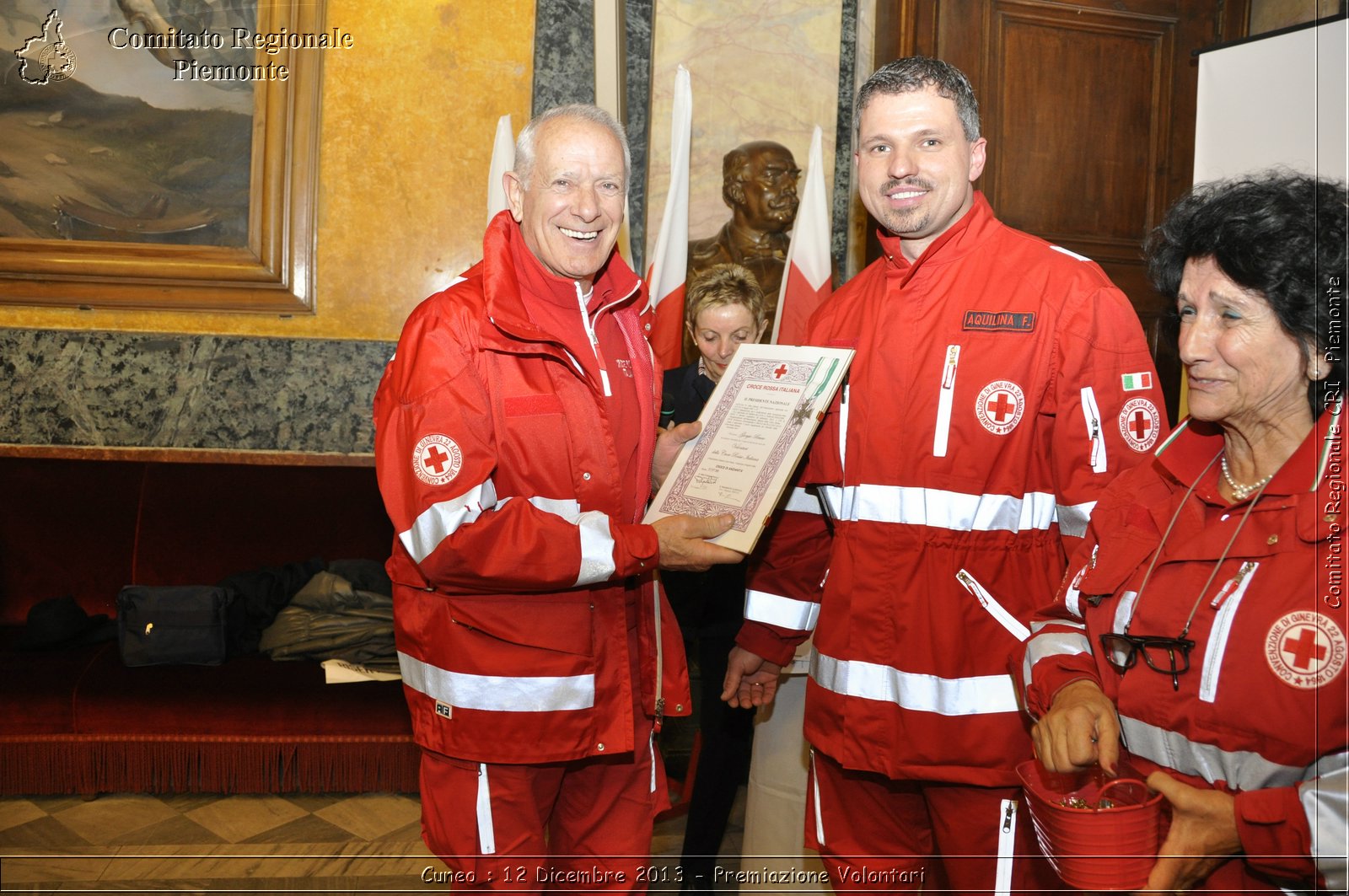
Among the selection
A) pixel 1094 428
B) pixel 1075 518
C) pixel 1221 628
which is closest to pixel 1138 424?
pixel 1094 428

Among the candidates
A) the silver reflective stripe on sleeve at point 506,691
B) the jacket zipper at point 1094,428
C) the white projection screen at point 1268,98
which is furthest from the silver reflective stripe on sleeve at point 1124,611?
the white projection screen at point 1268,98

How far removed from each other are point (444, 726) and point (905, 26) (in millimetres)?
3679

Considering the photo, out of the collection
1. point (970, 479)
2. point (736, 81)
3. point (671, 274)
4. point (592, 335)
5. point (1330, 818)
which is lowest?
point (1330, 818)

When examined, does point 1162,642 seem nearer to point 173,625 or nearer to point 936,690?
point 936,690

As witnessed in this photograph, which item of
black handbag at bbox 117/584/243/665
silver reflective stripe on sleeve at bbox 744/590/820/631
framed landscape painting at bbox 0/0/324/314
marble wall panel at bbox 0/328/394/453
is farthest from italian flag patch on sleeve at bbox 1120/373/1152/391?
A: framed landscape painting at bbox 0/0/324/314

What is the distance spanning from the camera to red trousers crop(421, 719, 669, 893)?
73.3 inches

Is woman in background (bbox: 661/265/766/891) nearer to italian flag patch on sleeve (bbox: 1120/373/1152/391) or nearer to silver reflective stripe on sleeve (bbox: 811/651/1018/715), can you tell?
silver reflective stripe on sleeve (bbox: 811/651/1018/715)

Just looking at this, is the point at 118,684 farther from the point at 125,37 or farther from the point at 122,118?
the point at 125,37

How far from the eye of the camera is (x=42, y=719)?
11.3 feet

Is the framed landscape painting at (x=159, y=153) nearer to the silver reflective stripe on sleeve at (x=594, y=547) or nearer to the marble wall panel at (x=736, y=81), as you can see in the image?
the marble wall panel at (x=736, y=81)

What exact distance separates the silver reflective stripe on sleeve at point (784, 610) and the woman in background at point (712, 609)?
0.80 metres

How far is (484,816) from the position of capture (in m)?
1.86

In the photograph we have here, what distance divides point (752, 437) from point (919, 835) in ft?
2.79

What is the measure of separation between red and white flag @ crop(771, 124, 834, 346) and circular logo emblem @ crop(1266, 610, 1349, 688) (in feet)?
8.33
